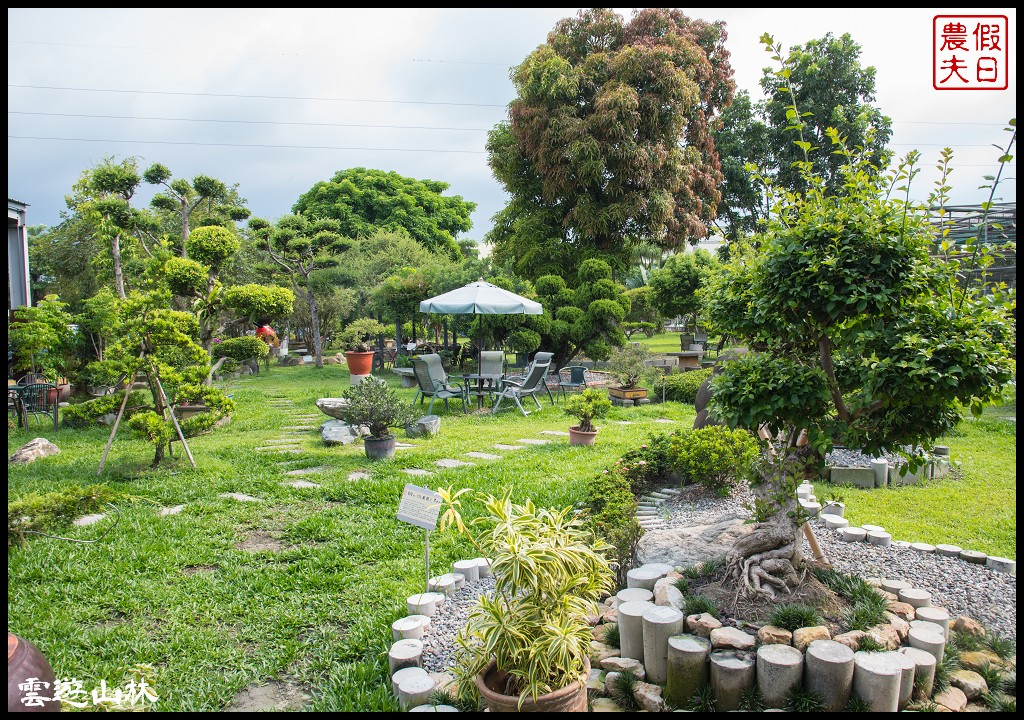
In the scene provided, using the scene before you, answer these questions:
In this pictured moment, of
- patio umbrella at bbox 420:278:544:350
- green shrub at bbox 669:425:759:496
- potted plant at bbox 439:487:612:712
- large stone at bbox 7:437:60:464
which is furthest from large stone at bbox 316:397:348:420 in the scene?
potted plant at bbox 439:487:612:712

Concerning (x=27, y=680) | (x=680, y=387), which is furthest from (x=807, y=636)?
(x=680, y=387)

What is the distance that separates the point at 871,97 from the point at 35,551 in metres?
23.2

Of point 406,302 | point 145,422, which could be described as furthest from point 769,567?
point 406,302

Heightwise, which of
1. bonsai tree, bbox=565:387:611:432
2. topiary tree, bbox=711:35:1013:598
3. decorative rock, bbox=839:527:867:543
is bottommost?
decorative rock, bbox=839:527:867:543

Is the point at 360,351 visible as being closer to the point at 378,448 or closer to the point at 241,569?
the point at 378,448

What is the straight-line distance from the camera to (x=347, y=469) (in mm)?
6027

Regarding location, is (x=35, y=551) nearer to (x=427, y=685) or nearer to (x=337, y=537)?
(x=337, y=537)

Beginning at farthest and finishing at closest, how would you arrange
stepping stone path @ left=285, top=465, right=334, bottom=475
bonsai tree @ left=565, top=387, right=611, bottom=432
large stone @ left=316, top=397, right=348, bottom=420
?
large stone @ left=316, top=397, right=348, bottom=420, bonsai tree @ left=565, top=387, right=611, bottom=432, stepping stone path @ left=285, top=465, right=334, bottom=475

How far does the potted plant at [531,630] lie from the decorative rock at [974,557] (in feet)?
8.08

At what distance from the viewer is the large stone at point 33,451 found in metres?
6.42

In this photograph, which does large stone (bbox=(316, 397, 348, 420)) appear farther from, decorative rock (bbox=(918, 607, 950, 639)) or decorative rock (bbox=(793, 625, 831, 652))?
decorative rock (bbox=(918, 607, 950, 639))

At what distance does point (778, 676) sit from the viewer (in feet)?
7.40

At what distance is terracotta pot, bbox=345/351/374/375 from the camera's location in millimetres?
13594

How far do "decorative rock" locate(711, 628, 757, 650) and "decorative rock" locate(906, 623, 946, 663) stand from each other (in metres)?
0.63
